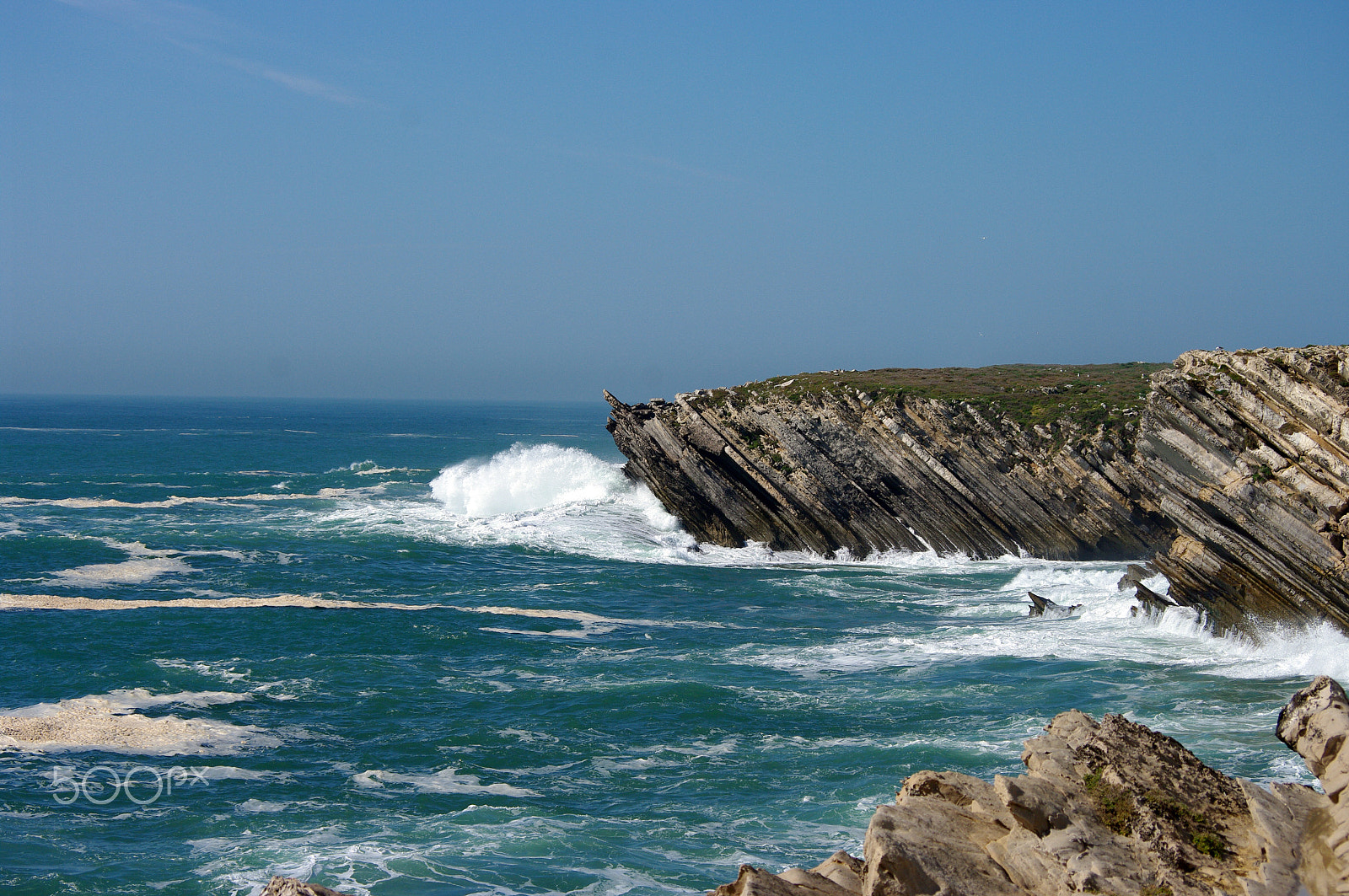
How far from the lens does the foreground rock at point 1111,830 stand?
9320 millimetres

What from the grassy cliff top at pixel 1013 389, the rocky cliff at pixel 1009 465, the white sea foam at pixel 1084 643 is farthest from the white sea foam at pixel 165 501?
the white sea foam at pixel 1084 643

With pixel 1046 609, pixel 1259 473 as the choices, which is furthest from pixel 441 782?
pixel 1046 609

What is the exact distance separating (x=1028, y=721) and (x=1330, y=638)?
28.6 feet

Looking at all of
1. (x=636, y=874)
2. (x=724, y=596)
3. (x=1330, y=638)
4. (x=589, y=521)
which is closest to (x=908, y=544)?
(x=724, y=596)

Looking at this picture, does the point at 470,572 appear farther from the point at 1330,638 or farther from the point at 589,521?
the point at 1330,638

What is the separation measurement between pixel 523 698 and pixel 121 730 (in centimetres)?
814

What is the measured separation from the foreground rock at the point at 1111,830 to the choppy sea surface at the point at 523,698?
4.18m

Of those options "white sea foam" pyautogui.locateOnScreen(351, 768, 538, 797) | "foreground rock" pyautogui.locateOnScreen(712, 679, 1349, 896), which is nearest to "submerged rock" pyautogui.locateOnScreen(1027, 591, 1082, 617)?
"white sea foam" pyautogui.locateOnScreen(351, 768, 538, 797)

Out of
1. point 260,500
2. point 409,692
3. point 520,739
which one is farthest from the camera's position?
point 260,500

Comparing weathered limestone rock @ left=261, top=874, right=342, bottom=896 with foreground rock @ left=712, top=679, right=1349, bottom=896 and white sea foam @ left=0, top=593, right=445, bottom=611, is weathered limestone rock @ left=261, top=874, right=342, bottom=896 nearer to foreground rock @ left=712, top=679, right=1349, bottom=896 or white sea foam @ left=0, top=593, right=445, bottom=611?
foreground rock @ left=712, top=679, right=1349, bottom=896

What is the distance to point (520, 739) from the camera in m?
20.3

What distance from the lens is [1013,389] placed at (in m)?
48.0

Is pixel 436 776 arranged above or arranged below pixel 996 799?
below

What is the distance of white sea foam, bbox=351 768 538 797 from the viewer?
17656mm
